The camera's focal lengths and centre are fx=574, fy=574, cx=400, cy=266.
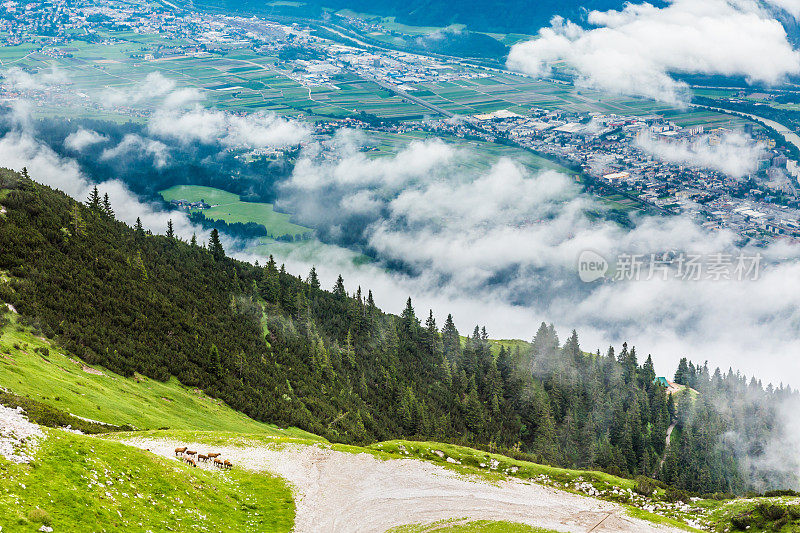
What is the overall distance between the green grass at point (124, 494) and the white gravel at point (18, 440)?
785 mm

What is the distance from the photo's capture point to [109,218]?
173125mm

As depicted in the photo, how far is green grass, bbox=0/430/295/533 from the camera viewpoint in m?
41.7

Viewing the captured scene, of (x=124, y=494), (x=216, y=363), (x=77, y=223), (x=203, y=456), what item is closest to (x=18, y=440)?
(x=124, y=494)

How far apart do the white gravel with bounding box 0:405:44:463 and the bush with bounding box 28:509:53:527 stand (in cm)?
772

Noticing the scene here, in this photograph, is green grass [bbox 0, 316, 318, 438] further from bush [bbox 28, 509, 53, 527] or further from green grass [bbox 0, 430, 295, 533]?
bush [bbox 28, 509, 53, 527]

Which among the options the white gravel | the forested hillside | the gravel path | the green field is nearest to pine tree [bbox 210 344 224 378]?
the forested hillside

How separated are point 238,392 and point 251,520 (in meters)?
67.3

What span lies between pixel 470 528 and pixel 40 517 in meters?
43.1

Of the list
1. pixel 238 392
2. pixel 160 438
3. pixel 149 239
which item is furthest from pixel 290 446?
pixel 149 239

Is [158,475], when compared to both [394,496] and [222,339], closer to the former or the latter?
[394,496]

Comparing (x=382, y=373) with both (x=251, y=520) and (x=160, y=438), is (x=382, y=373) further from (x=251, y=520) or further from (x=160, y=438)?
(x=251, y=520)

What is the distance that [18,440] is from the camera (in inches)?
1900

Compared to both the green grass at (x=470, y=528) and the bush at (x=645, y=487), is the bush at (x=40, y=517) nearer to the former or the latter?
the green grass at (x=470, y=528)

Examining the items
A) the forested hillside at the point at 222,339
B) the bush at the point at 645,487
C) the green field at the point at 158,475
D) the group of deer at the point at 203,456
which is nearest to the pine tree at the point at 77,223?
the forested hillside at the point at 222,339
